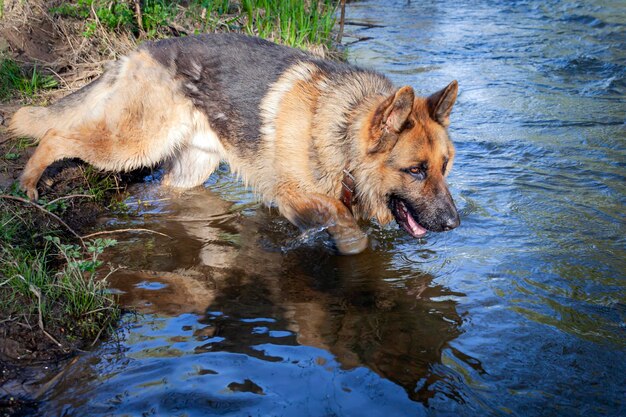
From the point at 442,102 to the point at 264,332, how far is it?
237 cm

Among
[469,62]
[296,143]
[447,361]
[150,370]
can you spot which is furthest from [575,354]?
[469,62]

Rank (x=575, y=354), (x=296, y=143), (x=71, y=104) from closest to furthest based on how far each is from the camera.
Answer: (x=575, y=354) < (x=296, y=143) < (x=71, y=104)

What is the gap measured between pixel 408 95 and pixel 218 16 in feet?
17.6

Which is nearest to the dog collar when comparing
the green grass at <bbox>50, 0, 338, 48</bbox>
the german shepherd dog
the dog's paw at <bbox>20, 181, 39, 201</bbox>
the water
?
the german shepherd dog

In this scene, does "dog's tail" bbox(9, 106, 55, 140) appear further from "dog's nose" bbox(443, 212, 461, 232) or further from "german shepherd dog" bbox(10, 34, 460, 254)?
"dog's nose" bbox(443, 212, 461, 232)

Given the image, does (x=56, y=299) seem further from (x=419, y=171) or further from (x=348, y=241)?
(x=419, y=171)

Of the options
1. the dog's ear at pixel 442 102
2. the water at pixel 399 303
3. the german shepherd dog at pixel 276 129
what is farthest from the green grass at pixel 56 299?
the dog's ear at pixel 442 102

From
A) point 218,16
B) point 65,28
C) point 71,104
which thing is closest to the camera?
point 71,104

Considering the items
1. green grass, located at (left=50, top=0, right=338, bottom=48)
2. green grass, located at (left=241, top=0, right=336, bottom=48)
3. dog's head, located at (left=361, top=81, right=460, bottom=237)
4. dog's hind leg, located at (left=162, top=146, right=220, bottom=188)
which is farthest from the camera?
green grass, located at (left=241, top=0, right=336, bottom=48)

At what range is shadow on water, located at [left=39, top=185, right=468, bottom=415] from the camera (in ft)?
10.4

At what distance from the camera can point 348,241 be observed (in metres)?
5.21

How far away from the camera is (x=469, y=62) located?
1091 centimetres

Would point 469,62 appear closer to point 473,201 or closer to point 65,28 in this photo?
point 473,201

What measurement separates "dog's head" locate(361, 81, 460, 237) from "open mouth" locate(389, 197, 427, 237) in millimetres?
56
